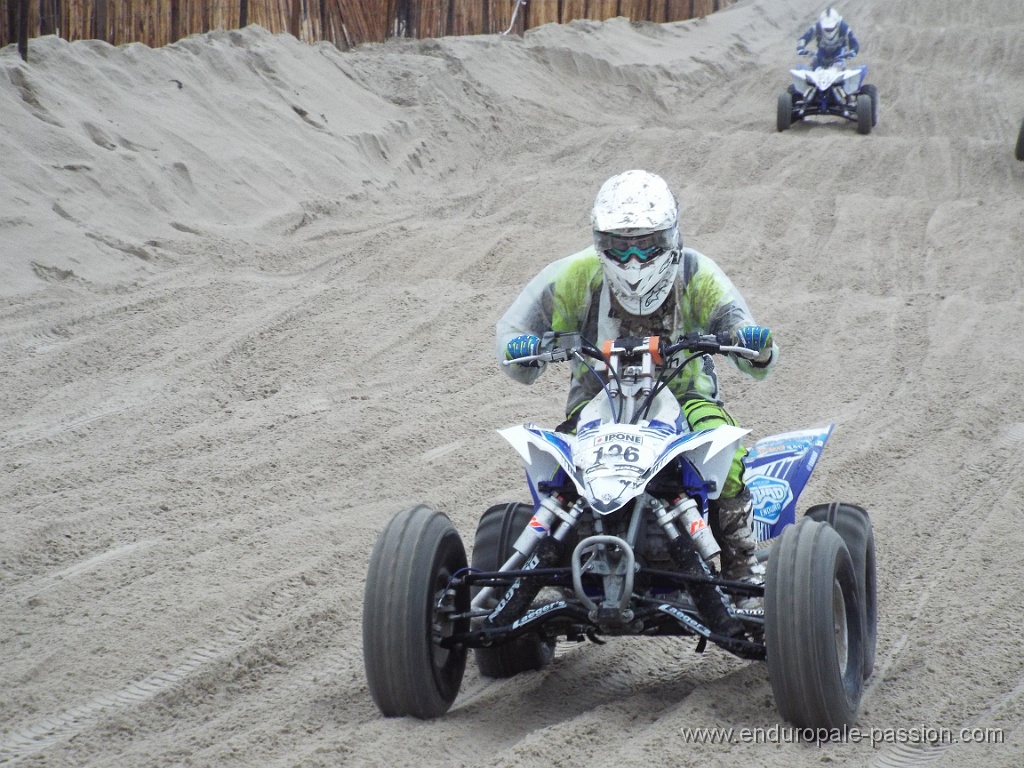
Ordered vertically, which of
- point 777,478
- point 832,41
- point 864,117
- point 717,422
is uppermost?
point 832,41

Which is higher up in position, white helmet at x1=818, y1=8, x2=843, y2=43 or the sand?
white helmet at x1=818, y1=8, x2=843, y2=43

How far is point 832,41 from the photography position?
61.6 ft

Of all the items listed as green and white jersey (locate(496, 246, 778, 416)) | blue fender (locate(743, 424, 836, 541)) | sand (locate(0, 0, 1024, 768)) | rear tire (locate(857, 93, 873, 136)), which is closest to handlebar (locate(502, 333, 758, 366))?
green and white jersey (locate(496, 246, 778, 416))

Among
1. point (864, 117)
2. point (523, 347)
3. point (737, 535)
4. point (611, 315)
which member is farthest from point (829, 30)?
point (737, 535)

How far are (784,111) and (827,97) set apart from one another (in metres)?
0.66

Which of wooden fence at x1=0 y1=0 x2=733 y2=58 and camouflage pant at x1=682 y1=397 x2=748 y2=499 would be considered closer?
camouflage pant at x1=682 y1=397 x2=748 y2=499

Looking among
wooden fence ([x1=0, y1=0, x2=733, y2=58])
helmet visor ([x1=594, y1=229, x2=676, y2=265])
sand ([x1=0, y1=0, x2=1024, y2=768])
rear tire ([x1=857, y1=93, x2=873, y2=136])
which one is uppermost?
wooden fence ([x1=0, y1=0, x2=733, y2=58])

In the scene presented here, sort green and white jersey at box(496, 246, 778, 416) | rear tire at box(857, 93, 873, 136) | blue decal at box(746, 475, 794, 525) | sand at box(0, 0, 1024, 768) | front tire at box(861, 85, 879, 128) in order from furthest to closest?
front tire at box(861, 85, 879, 128)
rear tire at box(857, 93, 873, 136)
blue decal at box(746, 475, 794, 525)
green and white jersey at box(496, 246, 778, 416)
sand at box(0, 0, 1024, 768)

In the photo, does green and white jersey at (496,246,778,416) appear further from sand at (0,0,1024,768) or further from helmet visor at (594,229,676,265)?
sand at (0,0,1024,768)

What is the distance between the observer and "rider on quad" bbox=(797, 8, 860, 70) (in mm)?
18750

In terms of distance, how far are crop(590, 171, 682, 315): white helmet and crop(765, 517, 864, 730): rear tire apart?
1.09 metres

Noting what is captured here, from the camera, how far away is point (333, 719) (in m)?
4.09

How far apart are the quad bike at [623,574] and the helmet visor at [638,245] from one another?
296mm

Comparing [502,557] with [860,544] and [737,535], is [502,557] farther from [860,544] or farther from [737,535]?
[860,544]
